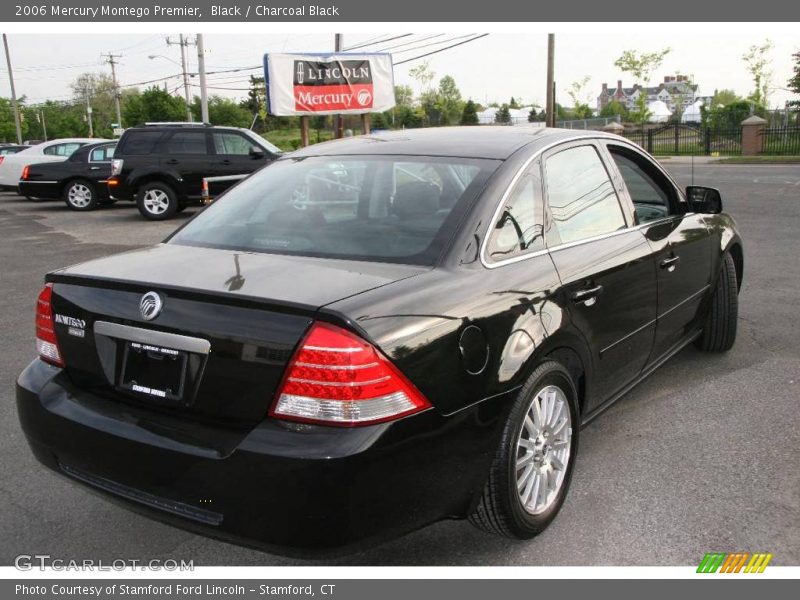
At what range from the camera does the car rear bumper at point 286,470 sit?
7.18 feet

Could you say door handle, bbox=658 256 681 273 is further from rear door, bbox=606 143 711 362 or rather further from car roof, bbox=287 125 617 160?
car roof, bbox=287 125 617 160

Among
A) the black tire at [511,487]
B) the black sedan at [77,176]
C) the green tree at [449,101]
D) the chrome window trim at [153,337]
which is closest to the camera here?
the chrome window trim at [153,337]

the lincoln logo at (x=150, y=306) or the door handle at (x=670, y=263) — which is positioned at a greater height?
the lincoln logo at (x=150, y=306)

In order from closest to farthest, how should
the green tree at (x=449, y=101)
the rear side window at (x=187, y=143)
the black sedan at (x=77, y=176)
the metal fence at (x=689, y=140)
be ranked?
the rear side window at (x=187, y=143)
the black sedan at (x=77, y=176)
the metal fence at (x=689, y=140)
the green tree at (x=449, y=101)

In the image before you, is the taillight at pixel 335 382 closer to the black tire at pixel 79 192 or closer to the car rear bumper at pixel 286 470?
the car rear bumper at pixel 286 470

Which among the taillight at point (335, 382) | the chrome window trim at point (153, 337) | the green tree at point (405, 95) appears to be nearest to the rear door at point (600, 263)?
the taillight at point (335, 382)

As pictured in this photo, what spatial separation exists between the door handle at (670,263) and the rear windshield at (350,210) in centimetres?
135

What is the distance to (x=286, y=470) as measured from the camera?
218cm

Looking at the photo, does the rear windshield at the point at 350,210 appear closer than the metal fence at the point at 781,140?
→ Yes

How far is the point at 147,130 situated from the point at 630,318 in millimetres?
13350

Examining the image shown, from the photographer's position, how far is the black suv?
585 inches

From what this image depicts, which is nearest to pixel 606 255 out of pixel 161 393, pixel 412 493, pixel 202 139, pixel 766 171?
pixel 412 493

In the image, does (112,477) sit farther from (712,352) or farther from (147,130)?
(147,130)

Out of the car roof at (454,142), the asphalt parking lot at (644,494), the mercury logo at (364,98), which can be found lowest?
the asphalt parking lot at (644,494)
